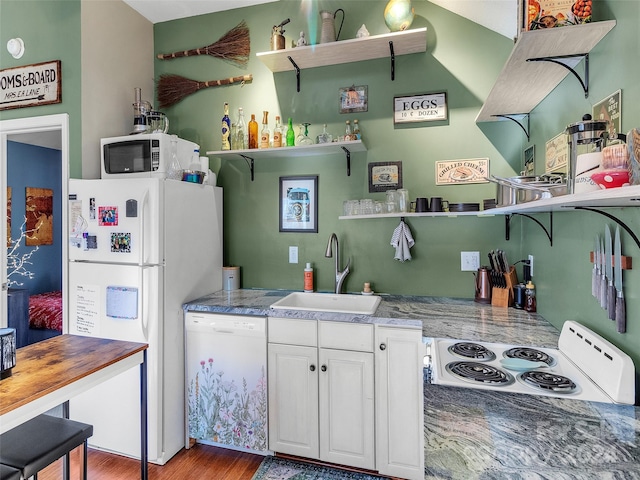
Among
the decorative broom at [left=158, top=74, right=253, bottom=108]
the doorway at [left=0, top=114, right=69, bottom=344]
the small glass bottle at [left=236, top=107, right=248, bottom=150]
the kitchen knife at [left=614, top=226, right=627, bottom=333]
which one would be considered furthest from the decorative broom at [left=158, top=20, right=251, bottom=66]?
the kitchen knife at [left=614, top=226, right=627, bottom=333]

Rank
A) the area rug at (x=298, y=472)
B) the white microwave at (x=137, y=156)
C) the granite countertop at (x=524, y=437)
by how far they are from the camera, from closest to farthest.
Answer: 1. the granite countertop at (x=524, y=437)
2. the area rug at (x=298, y=472)
3. the white microwave at (x=137, y=156)

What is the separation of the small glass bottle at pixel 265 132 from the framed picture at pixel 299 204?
0.98ft

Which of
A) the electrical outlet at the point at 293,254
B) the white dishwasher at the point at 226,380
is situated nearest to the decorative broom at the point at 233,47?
the electrical outlet at the point at 293,254

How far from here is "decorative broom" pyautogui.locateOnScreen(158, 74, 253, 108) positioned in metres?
2.93

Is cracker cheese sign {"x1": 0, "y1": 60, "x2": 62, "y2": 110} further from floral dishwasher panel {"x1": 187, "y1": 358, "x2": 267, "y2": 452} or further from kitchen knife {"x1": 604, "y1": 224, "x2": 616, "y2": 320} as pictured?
kitchen knife {"x1": 604, "y1": 224, "x2": 616, "y2": 320}

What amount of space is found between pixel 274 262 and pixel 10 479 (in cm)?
185

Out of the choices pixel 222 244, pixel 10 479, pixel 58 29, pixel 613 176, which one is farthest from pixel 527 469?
pixel 58 29

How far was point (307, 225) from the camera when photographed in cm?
272

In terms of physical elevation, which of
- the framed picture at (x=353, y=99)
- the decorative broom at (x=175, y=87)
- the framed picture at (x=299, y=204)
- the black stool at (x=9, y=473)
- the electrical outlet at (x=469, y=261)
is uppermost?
the decorative broom at (x=175, y=87)

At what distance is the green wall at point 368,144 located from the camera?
7.82ft

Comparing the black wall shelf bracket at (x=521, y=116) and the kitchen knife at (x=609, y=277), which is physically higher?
the black wall shelf bracket at (x=521, y=116)

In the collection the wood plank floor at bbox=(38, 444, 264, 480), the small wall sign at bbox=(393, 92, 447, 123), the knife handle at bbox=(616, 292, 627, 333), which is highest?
the small wall sign at bbox=(393, 92, 447, 123)

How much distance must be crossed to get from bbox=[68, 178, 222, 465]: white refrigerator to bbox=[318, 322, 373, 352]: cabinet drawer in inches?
36.9

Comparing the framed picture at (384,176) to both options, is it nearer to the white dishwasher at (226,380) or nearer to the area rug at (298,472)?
the white dishwasher at (226,380)
